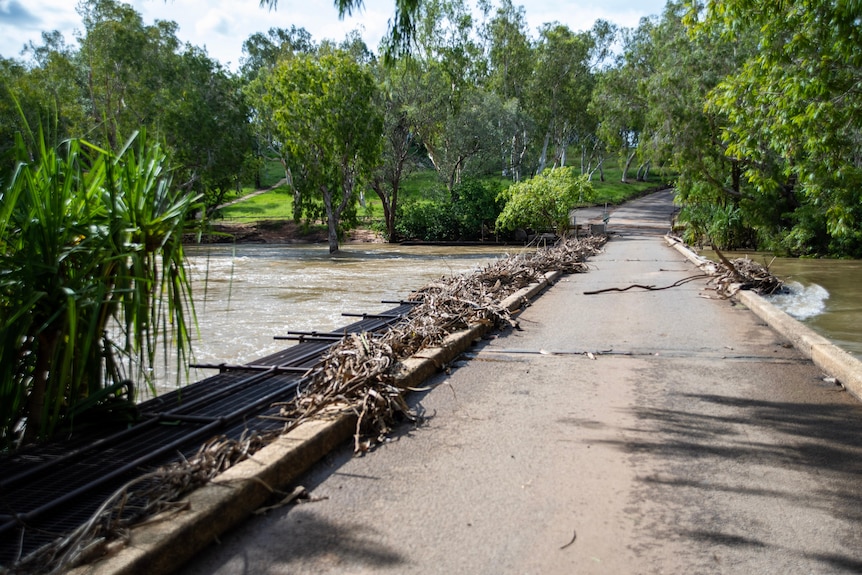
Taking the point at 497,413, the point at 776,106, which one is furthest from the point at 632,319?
the point at 497,413

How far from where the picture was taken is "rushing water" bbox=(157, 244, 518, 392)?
32.8ft

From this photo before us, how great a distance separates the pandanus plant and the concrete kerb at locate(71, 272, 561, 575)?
34.2 inches

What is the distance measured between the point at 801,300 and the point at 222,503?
1335cm

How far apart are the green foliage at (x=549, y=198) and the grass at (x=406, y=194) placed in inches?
253

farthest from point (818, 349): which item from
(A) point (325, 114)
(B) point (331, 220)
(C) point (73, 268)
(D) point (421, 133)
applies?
(D) point (421, 133)

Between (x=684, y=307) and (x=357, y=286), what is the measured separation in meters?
9.32

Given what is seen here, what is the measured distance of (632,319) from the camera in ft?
33.4

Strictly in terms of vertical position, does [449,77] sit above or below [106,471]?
above

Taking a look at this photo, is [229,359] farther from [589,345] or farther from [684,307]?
[684,307]

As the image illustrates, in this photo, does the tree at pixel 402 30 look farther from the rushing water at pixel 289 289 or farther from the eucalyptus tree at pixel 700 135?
the eucalyptus tree at pixel 700 135

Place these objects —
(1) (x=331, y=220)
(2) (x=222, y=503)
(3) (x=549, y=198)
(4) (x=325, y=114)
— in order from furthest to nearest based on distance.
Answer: (1) (x=331, y=220) → (4) (x=325, y=114) → (3) (x=549, y=198) → (2) (x=222, y=503)

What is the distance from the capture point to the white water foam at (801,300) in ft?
40.4

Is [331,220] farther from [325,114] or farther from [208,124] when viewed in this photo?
[208,124]

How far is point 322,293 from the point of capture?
17.0 metres
